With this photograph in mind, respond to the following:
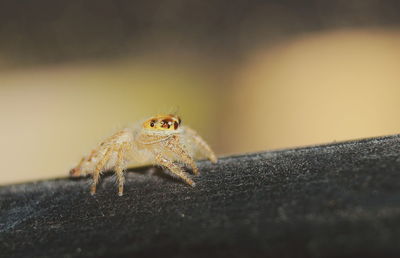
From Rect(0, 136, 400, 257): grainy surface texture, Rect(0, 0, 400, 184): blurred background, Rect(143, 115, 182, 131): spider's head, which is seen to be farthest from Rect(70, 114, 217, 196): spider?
Rect(0, 0, 400, 184): blurred background

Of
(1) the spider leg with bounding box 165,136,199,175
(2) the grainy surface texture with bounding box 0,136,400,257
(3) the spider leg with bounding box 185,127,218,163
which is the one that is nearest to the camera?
(2) the grainy surface texture with bounding box 0,136,400,257

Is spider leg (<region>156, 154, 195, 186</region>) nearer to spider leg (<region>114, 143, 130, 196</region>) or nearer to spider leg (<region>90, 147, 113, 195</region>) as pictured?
spider leg (<region>114, 143, 130, 196</region>)

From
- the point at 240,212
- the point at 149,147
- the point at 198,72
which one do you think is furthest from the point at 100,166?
the point at 198,72

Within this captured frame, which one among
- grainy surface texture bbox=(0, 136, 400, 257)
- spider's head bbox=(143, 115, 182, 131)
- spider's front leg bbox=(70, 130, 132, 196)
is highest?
spider's head bbox=(143, 115, 182, 131)

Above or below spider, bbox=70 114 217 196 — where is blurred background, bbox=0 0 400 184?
above

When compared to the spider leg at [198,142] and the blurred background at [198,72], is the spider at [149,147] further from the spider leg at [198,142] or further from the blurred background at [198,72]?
the blurred background at [198,72]

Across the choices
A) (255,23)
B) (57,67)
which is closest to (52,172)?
(57,67)

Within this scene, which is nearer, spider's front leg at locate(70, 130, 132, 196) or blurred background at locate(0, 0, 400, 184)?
spider's front leg at locate(70, 130, 132, 196)
